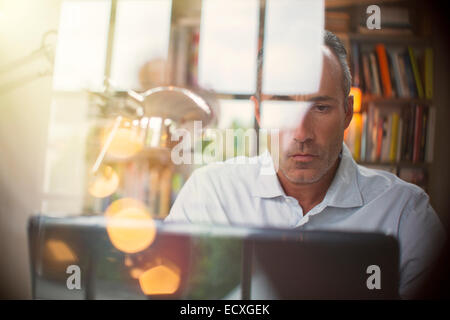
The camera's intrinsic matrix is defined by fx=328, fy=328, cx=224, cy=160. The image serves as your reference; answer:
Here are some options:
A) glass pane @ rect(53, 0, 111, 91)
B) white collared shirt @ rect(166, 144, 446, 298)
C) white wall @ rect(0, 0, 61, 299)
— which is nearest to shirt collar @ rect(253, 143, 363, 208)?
white collared shirt @ rect(166, 144, 446, 298)

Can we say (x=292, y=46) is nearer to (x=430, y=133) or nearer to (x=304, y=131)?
(x=304, y=131)

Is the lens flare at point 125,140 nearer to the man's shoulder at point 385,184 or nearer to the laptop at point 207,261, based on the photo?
the laptop at point 207,261

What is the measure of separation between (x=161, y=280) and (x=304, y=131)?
1.68ft

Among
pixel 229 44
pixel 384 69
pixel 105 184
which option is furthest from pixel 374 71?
pixel 105 184

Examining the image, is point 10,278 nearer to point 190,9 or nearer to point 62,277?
point 62,277

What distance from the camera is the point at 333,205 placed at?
87 cm

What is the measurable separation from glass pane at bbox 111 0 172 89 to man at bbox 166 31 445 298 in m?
0.50

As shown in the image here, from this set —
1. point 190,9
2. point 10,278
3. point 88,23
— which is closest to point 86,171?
point 10,278

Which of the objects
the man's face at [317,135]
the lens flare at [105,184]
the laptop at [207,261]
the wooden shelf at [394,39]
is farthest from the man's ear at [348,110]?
the lens flare at [105,184]

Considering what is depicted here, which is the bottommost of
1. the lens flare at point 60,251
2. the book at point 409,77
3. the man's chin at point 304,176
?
the lens flare at point 60,251

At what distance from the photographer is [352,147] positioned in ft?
3.04

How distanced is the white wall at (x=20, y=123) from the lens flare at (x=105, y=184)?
19 cm

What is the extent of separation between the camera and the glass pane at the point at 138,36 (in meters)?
1.13

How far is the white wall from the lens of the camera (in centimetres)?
103
